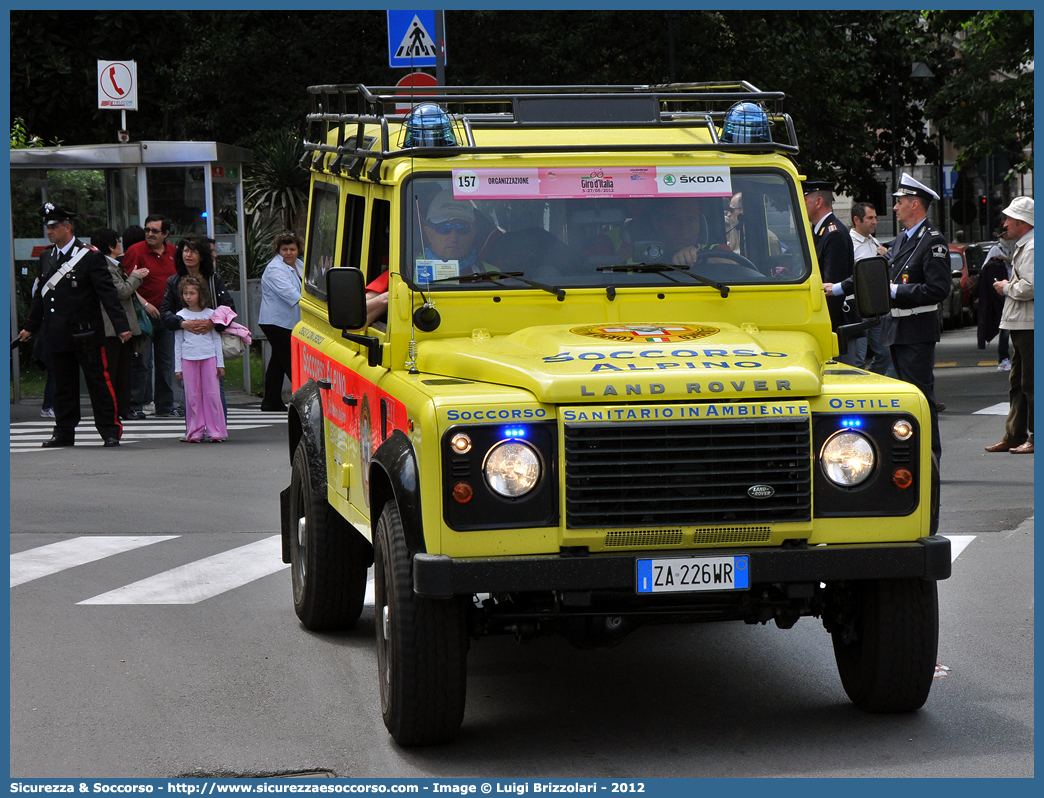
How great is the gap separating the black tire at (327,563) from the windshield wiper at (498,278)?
60.8 inches

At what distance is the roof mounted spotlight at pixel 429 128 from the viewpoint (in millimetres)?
6660

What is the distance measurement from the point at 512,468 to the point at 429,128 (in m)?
1.92

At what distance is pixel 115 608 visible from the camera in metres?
8.42

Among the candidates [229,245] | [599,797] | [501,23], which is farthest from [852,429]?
[501,23]

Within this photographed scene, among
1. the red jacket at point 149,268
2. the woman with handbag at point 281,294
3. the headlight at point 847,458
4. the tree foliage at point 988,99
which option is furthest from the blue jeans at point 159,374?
the tree foliage at point 988,99

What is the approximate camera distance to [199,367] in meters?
15.2

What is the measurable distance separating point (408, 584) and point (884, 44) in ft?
117

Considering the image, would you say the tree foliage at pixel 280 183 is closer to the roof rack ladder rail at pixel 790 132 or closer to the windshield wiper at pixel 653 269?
the roof rack ladder rail at pixel 790 132

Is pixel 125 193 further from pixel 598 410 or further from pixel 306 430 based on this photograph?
pixel 598 410

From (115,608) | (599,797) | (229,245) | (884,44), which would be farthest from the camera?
(884,44)

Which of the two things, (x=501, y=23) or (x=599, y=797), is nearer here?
(x=599, y=797)

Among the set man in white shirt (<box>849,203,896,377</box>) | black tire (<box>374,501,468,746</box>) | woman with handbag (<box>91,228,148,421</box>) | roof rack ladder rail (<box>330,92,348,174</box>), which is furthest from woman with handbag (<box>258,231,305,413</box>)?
black tire (<box>374,501,468,746</box>)

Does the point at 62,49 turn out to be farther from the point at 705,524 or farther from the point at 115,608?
the point at 705,524

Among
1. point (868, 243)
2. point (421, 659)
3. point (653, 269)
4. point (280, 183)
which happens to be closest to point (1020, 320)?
point (868, 243)
